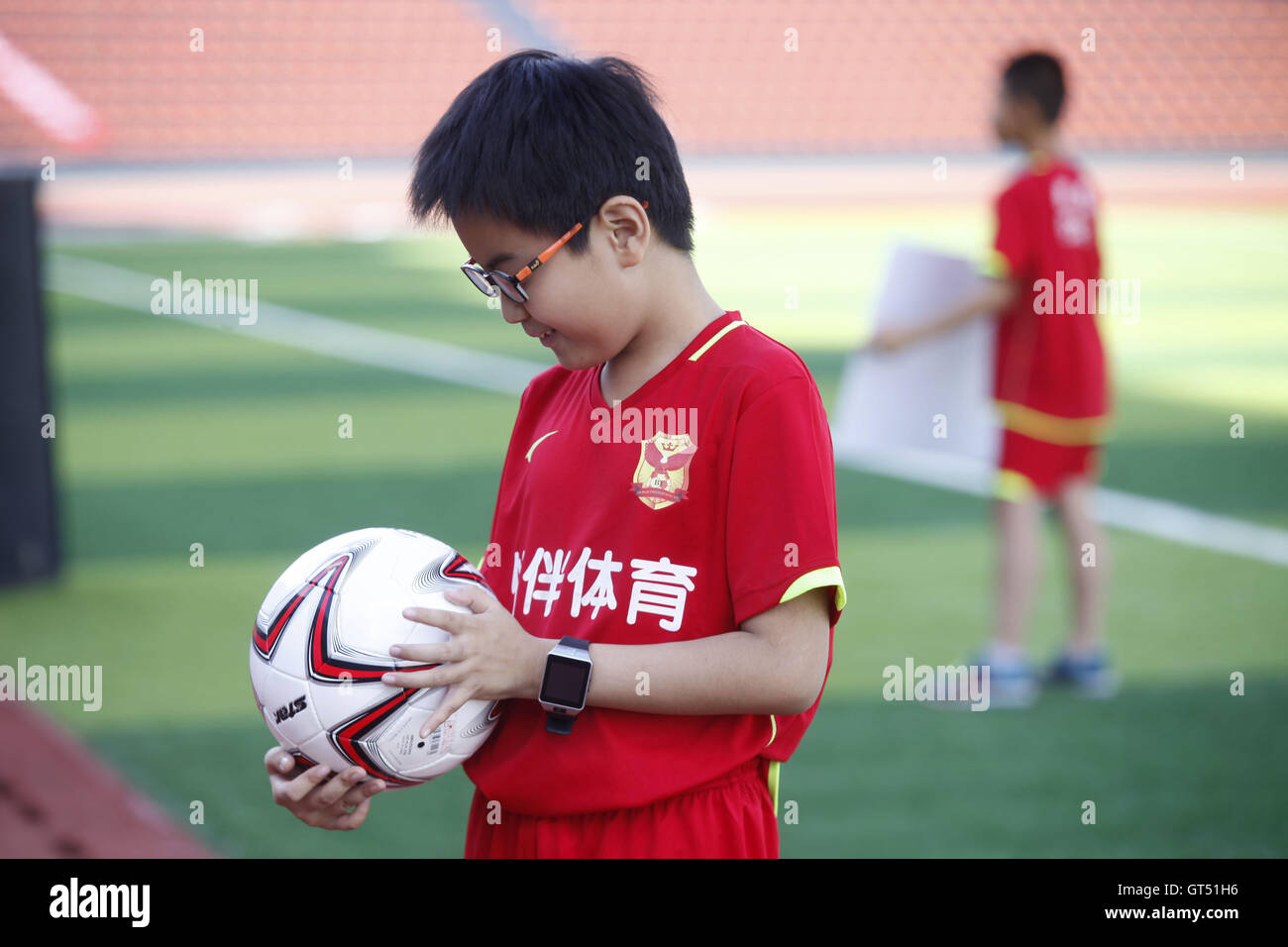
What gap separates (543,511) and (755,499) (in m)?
0.35

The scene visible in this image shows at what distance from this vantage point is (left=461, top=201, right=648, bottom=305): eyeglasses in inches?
69.7

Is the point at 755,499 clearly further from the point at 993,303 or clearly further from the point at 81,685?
the point at 81,685

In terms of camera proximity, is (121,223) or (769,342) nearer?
(769,342)

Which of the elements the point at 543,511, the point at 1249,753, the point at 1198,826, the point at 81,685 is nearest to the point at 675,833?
the point at 543,511

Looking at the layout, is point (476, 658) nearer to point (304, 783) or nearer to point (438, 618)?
point (438, 618)

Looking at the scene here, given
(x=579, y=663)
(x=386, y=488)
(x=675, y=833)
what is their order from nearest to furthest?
(x=579, y=663)
(x=675, y=833)
(x=386, y=488)

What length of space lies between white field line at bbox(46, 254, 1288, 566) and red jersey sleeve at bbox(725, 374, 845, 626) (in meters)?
3.55

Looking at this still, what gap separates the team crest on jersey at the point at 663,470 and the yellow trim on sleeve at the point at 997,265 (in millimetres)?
3261

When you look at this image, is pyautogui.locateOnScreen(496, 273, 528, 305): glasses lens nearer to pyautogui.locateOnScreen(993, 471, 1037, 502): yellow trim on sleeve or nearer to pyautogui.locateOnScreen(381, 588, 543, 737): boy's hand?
pyautogui.locateOnScreen(381, 588, 543, 737): boy's hand

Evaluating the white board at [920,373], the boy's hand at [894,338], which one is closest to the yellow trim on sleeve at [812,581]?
the white board at [920,373]

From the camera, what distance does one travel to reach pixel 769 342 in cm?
185

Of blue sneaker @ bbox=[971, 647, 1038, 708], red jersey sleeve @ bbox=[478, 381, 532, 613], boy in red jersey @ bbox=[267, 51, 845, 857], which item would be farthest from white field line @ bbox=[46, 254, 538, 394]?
boy in red jersey @ bbox=[267, 51, 845, 857]
